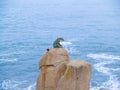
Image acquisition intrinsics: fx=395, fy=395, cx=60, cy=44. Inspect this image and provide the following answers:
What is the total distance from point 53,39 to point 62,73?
105858 mm

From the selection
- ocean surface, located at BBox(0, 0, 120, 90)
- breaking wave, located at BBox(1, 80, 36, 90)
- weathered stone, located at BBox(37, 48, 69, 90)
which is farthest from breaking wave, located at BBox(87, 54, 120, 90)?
weathered stone, located at BBox(37, 48, 69, 90)

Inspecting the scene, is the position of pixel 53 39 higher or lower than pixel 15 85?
higher

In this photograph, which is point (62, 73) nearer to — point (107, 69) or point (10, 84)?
point (10, 84)

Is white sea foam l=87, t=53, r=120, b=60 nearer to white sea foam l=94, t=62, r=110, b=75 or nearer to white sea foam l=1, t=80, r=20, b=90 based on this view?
white sea foam l=94, t=62, r=110, b=75

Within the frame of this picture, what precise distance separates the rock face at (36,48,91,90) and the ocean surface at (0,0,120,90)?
52696 millimetres

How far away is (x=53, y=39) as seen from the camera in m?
132

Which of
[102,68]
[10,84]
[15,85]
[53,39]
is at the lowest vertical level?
[15,85]

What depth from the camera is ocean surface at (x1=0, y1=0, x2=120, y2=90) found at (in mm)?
88312

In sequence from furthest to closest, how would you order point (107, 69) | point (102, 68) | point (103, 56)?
point (103, 56)
point (102, 68)
point (107, 69)

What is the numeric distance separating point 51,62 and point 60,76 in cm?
112

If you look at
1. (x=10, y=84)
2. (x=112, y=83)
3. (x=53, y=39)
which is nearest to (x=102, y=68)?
(x=112, y=83)

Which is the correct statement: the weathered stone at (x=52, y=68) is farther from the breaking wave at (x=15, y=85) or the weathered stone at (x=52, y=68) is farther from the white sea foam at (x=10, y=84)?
the white sea foam at (x=10, y=84)

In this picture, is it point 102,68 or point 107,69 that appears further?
point 102,68

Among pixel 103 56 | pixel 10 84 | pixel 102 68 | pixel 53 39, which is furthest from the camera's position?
pixel 53 39
